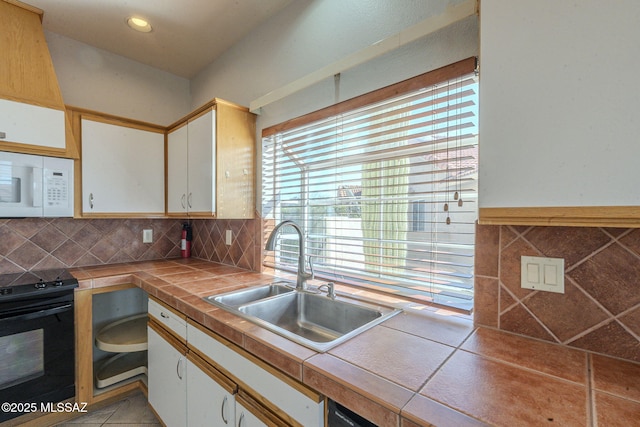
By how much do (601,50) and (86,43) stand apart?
3066 millimetres

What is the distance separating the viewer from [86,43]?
2.21m

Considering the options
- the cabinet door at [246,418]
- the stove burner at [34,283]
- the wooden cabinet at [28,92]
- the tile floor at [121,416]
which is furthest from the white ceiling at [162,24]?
the tile floor at [121,416]

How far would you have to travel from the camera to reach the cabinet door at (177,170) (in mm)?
2121

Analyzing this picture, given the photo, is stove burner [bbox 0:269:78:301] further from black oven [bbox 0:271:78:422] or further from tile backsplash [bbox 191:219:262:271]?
tile backsplash [bbox 191:219:262:271]

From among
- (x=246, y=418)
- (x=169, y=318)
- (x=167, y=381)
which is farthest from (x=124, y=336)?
(x=246, y=418)

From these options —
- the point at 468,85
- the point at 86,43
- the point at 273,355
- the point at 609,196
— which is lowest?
the point at 273,355

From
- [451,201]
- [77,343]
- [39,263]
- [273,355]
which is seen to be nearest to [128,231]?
[39,263]

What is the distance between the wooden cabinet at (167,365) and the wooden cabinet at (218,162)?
671 mm

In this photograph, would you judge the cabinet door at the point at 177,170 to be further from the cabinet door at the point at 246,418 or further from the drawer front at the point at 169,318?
the cabinet door at the point at 246,418

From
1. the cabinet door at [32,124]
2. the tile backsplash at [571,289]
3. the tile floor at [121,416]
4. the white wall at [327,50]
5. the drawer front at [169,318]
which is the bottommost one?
the tile floor at [121,416]

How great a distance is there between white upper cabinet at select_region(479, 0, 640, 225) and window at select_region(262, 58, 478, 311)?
330 mm

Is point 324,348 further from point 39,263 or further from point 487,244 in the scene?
point 39,263

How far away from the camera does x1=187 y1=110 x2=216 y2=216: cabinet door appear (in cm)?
183

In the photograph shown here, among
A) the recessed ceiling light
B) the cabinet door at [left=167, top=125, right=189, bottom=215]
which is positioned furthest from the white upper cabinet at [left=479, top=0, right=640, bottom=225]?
the recessed ceiling light
